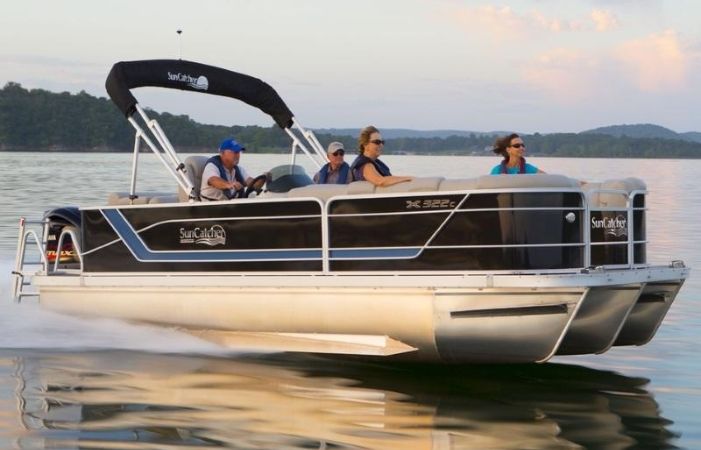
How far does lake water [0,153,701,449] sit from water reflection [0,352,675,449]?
0.01 metres

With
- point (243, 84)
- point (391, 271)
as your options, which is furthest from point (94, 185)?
point (391, 271)

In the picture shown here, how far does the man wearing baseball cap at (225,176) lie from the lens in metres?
9.81

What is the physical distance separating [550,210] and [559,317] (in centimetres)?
69

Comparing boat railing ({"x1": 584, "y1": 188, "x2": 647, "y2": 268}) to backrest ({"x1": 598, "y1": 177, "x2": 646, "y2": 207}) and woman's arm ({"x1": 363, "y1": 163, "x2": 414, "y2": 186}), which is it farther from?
woman's arm ({"x1": 363, "y1": 163, "x2": 414, "y2": 186})

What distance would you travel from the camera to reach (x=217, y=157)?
10086 millimetres

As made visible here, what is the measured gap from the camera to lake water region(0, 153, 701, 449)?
7254mm

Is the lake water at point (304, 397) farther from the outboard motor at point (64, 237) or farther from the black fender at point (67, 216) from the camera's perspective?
the black fender at point (67, 216)

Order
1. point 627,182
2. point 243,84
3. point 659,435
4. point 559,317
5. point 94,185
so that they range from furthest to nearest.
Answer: point 94,185 < point 243,84 < point 627,182 < point 559,317 < point 659,435

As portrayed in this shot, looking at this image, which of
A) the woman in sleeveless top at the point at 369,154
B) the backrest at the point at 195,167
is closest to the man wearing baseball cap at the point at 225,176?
the backrest at the point at 195,167

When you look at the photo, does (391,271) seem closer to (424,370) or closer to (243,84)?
(424,370)

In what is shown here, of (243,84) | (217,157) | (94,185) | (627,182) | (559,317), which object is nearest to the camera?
(559,317)

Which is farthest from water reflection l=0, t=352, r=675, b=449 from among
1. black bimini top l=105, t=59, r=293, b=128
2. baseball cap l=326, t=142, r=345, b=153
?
black bimini top l=105, t=59, r=293, b=128

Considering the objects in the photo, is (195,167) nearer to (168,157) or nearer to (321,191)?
(168,157)

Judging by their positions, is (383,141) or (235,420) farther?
(383,141)
